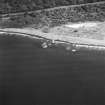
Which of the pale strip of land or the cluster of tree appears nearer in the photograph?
the pale strip of land

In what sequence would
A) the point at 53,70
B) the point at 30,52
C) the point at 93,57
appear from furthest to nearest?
the point at 30,52
the point at 93,57
the point at 53,70

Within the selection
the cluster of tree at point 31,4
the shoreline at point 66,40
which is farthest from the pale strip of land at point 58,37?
the cluster of tree at point 31,4

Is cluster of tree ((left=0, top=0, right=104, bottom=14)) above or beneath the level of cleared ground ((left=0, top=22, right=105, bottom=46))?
above

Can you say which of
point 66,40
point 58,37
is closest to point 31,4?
point 58,37

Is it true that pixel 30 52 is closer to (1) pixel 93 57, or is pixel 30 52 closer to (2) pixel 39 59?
(2) pixel 39 59

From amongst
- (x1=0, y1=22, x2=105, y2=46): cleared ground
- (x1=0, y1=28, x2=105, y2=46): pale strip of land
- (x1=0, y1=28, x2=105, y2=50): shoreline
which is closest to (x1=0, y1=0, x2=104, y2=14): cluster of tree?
(x1=0, y1=22, x2=105, y2=46): cleared ground

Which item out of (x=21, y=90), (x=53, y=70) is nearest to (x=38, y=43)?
(x=53, y=70)

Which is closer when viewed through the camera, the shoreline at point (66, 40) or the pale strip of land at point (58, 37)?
the shoreline at point (66, 40)

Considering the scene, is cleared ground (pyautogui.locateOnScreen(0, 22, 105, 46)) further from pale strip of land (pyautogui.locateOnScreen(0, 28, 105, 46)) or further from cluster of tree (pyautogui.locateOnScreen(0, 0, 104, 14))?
cluster of tree (pyautogui.locateOnScreen(0, 0, 104, 14))

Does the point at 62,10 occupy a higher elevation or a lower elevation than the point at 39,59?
higher

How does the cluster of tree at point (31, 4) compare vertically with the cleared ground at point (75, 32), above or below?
above

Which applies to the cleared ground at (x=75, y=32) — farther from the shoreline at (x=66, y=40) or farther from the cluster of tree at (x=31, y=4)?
the cluster of tree at (x=31, y=4)
